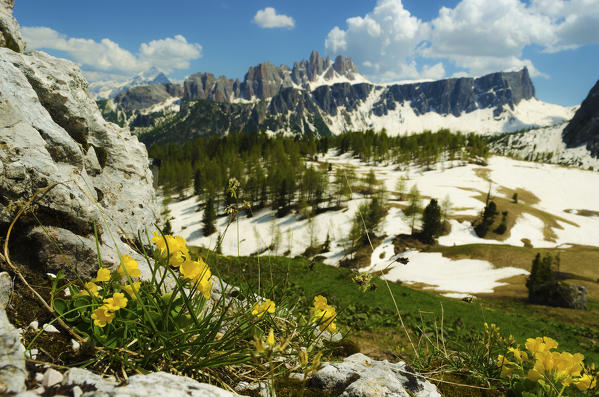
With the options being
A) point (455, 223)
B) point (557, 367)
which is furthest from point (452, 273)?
point (557, 367)

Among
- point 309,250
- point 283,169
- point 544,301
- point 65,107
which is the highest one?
point 65,107

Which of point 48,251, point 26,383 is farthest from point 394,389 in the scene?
point 48,251

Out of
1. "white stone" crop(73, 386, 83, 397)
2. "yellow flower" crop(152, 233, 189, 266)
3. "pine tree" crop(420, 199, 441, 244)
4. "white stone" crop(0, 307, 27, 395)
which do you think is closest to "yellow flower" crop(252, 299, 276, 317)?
"yellow flower" crop(152, 233, 189, 266)

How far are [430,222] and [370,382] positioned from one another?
54.2 metres

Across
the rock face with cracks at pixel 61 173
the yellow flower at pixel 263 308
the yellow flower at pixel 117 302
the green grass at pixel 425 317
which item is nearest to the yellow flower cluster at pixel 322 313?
the yellow flower at pixel 263 308

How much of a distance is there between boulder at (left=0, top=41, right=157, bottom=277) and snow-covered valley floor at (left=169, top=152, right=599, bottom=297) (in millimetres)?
17270

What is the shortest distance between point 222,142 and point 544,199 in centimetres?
A: 11444

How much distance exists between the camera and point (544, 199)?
8125 centimetres

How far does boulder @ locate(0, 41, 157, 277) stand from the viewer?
337 cm

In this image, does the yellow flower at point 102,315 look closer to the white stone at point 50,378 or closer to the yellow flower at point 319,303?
the white stone at point 50,378

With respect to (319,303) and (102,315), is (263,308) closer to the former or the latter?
(319,303)

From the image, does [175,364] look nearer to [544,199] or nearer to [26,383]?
[26,383]

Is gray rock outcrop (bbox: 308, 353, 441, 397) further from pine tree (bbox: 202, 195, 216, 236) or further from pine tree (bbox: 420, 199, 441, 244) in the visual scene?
pine tree (bbox: 202, 195, 216, 236)

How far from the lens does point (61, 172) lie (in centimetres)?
437
